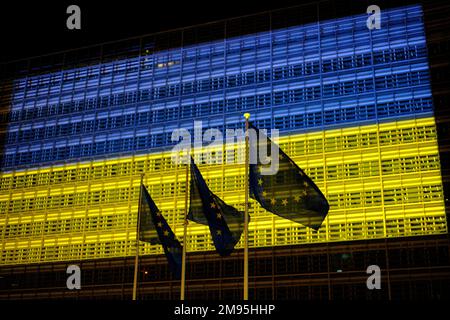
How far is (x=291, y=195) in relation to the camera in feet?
76.4

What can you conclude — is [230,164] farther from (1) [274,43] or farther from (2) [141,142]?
(1) [274,43]

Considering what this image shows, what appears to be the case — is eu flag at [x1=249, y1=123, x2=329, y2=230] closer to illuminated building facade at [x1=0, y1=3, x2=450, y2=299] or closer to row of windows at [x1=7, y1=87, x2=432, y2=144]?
illuminated building facade at [x1=0, y1=3, x2=450, y2=299]

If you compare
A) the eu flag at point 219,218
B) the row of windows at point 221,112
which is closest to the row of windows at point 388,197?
the row of windows at point 221,112

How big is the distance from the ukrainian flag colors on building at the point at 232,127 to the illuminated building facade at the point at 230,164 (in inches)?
4.3

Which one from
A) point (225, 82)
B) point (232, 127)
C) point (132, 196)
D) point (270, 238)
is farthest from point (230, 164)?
point (132, 196)

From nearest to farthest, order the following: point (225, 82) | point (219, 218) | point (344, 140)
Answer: point (219, 218) < point (344, 140) < point (225, 82)

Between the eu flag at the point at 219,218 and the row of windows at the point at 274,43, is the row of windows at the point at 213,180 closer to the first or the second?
the row of windows at the point at 274,43

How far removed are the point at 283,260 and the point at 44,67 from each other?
1222 inches

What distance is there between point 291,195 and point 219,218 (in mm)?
4487

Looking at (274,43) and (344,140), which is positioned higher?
(274,43)

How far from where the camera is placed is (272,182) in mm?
23953

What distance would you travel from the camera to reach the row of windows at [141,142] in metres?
45.3

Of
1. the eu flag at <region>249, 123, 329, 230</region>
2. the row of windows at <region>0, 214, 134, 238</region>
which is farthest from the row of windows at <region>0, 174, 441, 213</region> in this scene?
the eu flag at <region>249, 123, 329, 230</region>
